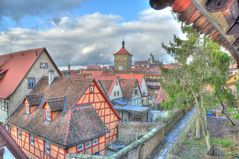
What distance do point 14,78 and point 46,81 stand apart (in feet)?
10.2

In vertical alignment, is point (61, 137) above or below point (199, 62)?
below

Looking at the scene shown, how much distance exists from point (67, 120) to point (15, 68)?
11.3m

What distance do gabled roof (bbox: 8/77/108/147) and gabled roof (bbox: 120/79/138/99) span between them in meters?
10.7

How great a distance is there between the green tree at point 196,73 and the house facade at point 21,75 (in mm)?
12799

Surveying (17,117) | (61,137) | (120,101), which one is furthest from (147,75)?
(61,137)

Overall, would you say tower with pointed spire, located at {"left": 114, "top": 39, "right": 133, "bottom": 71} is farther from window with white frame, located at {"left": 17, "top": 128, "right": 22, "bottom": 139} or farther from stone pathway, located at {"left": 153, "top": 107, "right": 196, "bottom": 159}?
window with white frame, located at {"left": 17, "top": 128, "right": 22, "bottom": 139}

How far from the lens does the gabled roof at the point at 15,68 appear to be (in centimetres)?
1862

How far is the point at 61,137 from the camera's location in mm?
11805

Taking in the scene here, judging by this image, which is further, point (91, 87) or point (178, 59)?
point (91, 87)

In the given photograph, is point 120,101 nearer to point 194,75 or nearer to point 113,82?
point 113,82

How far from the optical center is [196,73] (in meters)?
10.1

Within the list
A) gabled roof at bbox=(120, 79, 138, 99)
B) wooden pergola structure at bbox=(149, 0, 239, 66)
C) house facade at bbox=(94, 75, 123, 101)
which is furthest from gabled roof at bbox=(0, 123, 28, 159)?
gabled roof at bbox=(120, 79, 138, 99)

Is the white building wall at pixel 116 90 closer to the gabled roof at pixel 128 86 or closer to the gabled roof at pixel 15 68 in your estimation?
the gabled roof at pixel 128 86

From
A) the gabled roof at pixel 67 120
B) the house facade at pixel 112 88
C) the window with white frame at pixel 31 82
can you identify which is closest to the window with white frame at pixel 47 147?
the gabled roof at pixel 67 120
